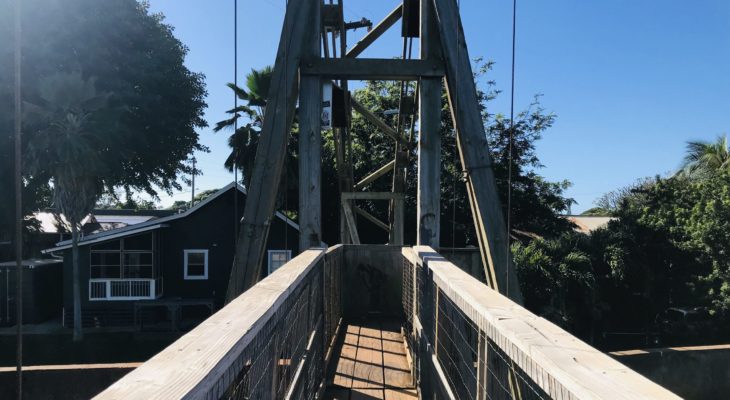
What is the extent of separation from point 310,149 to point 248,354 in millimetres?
3563

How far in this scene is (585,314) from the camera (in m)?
14.0

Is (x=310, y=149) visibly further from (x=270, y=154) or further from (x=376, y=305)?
(x=376, y=305)

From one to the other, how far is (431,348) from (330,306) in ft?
5.64

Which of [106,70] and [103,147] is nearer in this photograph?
[103,147]

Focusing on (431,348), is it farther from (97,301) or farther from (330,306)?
(97,301)

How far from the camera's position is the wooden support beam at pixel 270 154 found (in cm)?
405

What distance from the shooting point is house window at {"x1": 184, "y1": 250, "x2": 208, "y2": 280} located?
18.3 m

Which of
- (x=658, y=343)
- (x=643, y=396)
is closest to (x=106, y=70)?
(x=643, y=396)

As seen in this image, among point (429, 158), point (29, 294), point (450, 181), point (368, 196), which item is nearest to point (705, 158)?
point (450, 181)

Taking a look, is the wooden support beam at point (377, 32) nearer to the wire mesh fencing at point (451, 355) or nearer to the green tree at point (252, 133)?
the wire mesh fencing at point (451, 355)

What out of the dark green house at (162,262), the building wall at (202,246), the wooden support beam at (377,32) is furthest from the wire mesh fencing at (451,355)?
the building wall at (202,246)

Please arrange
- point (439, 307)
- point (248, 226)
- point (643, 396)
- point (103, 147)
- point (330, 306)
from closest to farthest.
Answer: point (643, 396)
point (439, 307)
point (248, 226)
point (330, 306)
point (103, 147)

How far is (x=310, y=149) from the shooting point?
468 centimetres

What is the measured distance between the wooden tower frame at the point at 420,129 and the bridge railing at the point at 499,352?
974 millimetres
